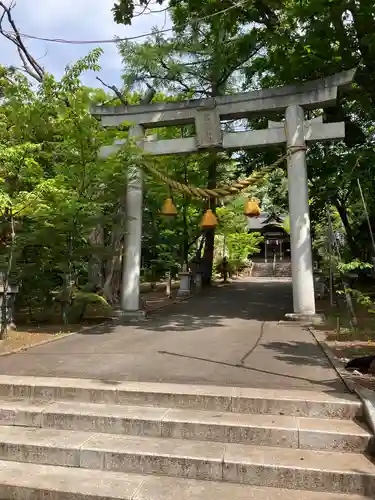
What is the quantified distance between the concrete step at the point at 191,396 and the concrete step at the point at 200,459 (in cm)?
56

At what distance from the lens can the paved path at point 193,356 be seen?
5535 millimetres

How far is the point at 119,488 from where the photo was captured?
11.7ft

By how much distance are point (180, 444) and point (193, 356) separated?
2759 mm

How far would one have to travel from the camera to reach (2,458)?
4.12m

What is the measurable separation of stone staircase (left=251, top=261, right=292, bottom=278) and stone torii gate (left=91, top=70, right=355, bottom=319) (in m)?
27.2

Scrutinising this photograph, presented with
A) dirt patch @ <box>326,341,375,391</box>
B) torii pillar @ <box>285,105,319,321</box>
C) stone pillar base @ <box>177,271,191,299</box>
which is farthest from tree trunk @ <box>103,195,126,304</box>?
dirt patch @ <box>326,341,375,391</box>

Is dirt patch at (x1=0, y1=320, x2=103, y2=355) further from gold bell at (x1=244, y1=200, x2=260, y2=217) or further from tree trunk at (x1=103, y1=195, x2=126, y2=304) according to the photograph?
gold bell at (x1=244, y1=200, x2=260, y2=217)

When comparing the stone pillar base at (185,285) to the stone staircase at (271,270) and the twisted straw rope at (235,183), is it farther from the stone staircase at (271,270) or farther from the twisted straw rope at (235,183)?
the stone staircase at (271,270)

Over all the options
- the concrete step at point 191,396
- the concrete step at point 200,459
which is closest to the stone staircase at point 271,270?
the concrete step at point 191,396

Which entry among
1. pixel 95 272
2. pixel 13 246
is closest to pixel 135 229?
pixel 95 272

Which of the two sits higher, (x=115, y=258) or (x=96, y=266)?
(x=115, y=258)

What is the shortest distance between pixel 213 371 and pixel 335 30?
9.28 m

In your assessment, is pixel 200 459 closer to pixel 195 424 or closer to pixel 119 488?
pixel 195 424

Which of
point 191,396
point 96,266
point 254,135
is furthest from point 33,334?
point 254,135
